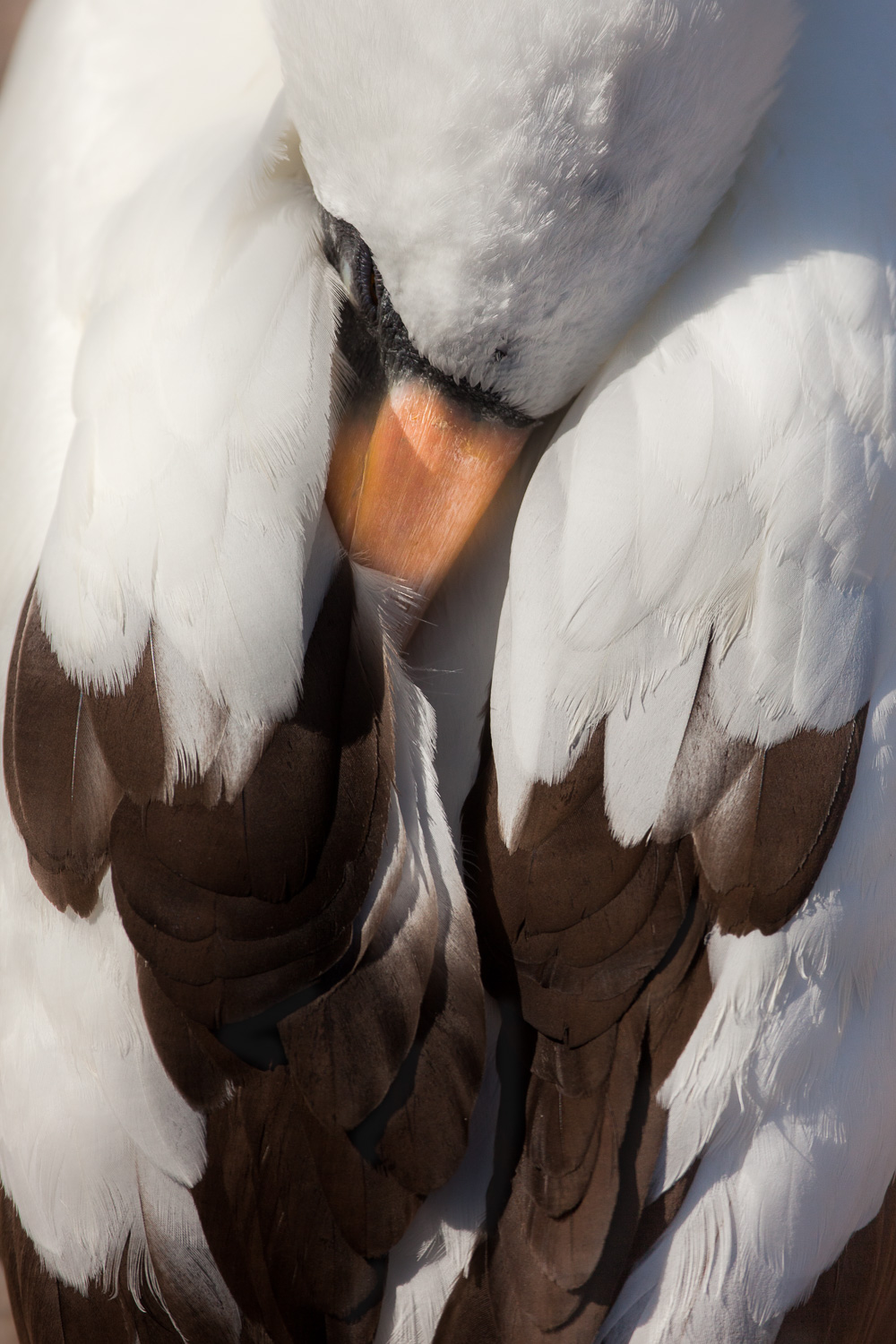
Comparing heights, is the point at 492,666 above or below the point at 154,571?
above

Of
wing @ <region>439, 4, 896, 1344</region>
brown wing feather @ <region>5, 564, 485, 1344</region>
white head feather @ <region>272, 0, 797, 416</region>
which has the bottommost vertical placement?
brown wing feather @ <region>5, 564, 485, 1344</region>

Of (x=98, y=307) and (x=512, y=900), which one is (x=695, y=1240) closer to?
(x=512, y=900)

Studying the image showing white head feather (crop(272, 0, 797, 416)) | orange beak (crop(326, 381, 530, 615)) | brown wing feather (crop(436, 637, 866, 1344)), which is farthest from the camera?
orange beak (crop(326, 381, 530, 615))

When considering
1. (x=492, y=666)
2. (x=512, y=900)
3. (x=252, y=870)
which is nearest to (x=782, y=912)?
(x=512, y=900)

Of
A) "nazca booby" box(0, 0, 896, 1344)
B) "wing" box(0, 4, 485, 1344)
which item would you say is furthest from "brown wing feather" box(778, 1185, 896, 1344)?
"wing" box(0, 4, 485, 1344)

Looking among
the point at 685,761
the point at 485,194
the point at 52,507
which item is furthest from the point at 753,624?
the point at 52,507

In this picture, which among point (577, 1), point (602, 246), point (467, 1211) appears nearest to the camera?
point (577, 1)

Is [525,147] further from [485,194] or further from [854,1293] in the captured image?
[854,1293]

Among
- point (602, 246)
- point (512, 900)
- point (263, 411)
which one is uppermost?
point (602, 246)

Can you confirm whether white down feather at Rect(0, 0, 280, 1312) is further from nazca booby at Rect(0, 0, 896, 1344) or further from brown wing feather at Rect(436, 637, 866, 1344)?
brown wing feather at Rect(436, 637, 866, 1344)
